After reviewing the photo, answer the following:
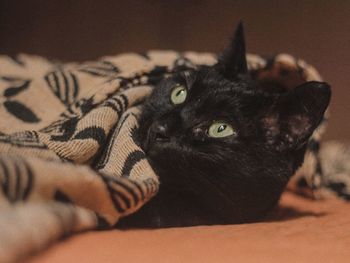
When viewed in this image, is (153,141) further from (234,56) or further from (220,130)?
(234,56)

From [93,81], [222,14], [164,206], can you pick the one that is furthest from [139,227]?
[222,14]

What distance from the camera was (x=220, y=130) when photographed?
0.92 metres

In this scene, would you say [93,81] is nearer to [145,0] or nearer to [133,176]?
[133,176]

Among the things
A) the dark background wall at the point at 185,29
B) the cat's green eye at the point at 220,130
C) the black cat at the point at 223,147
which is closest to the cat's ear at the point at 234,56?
the black cat at the point at 223,147

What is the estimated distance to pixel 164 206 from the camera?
34.4 inches

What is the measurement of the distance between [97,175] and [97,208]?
5 cm

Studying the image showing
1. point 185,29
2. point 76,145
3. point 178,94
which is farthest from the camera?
point 185,29

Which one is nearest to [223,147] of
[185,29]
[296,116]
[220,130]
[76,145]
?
[220,130]

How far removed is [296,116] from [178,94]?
0.25 meters

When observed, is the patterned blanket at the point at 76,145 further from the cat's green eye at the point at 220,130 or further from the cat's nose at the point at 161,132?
the cat's green eye at the point at 220,130

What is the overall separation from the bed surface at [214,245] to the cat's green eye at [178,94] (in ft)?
0.96

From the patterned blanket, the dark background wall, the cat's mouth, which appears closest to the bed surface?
the patterned blanket

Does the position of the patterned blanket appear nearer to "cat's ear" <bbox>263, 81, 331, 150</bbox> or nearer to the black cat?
the black cat

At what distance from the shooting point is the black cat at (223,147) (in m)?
0.88
